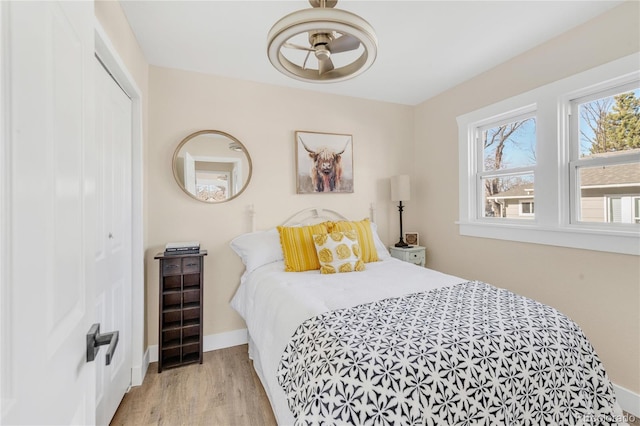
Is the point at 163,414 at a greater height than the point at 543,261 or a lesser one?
lesser

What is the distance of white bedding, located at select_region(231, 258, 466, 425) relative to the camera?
5.10ft

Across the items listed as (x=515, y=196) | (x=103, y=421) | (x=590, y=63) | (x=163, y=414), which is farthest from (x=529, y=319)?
(x=103, y=421)

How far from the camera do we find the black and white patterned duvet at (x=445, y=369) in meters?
1.02

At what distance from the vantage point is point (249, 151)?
112 inches

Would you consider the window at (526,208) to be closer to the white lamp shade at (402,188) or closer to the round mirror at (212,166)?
the white lamp shade at (402,188)

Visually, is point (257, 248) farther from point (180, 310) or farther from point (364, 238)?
point (364, 238)

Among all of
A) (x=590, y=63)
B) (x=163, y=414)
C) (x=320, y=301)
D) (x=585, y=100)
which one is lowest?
(x=163, y=414)

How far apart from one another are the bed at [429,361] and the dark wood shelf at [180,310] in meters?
0.94

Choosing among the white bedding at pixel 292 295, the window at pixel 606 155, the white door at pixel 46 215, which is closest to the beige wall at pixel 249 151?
the white bedding at pixel 292 295

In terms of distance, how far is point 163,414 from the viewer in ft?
6.05

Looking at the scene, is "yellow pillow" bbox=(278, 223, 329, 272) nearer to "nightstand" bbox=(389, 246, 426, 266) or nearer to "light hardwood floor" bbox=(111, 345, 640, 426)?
"light hardwood floor" bbox=(111, 345, 640, 426)

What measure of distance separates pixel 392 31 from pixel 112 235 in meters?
2.38

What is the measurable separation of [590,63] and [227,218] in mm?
3112

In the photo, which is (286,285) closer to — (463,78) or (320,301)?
(320,301)
